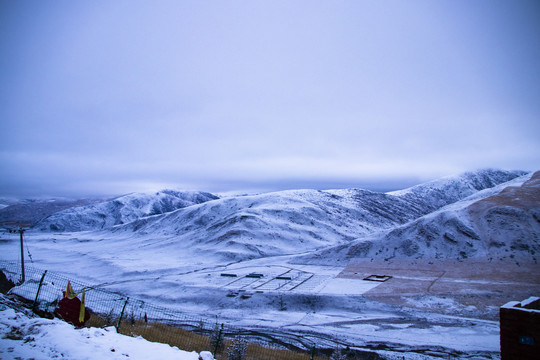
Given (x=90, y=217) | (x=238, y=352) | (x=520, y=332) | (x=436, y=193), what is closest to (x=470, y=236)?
(x=520, y=332)

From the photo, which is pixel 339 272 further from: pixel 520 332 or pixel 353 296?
pixel 520 332

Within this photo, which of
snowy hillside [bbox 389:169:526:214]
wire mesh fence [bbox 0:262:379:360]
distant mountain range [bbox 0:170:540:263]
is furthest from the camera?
snowy hillside [bbox 389:169:526:214]

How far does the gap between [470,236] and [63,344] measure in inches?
2322

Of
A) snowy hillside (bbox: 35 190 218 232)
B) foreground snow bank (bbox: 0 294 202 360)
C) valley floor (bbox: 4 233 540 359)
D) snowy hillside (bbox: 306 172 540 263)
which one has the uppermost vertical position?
foreground snow bank (bbox: 0 294 202 360)

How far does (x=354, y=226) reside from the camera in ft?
318

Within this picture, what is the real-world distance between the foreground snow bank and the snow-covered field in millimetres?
16122

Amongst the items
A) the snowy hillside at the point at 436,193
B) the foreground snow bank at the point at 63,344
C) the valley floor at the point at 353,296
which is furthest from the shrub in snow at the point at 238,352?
the snowy hillside at the point at 436,193

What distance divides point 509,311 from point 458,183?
214589mm

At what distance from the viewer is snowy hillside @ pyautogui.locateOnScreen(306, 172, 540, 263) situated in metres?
47.9

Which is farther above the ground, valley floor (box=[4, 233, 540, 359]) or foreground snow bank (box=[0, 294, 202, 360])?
foreground snow bank (box=[0, 294, 202, 360])

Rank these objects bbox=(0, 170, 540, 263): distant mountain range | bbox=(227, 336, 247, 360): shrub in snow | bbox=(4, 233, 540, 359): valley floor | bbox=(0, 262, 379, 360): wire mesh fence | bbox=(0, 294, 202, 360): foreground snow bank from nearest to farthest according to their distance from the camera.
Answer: bbox=(0, 294, 202, 360): foreground snow bank, bbox=(0, 262, 379, 360): wire mesh fence, bbox=(227, 336, 247, 360): shrub in snow, bbox=(4, 233, 540, 359): valley floor, bbox=(0, 170, 540, 263): distant mountain range

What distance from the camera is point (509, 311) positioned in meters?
12.9

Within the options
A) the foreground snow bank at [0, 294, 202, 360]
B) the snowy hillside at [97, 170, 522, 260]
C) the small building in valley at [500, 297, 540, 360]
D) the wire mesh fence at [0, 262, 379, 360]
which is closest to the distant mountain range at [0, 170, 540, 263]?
the snowy hillside at [97, 170, 522, 260]

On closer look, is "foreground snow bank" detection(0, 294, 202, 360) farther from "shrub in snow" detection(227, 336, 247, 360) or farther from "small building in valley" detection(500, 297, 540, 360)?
"small building in valley" detection(500, 297, 540, 360)
